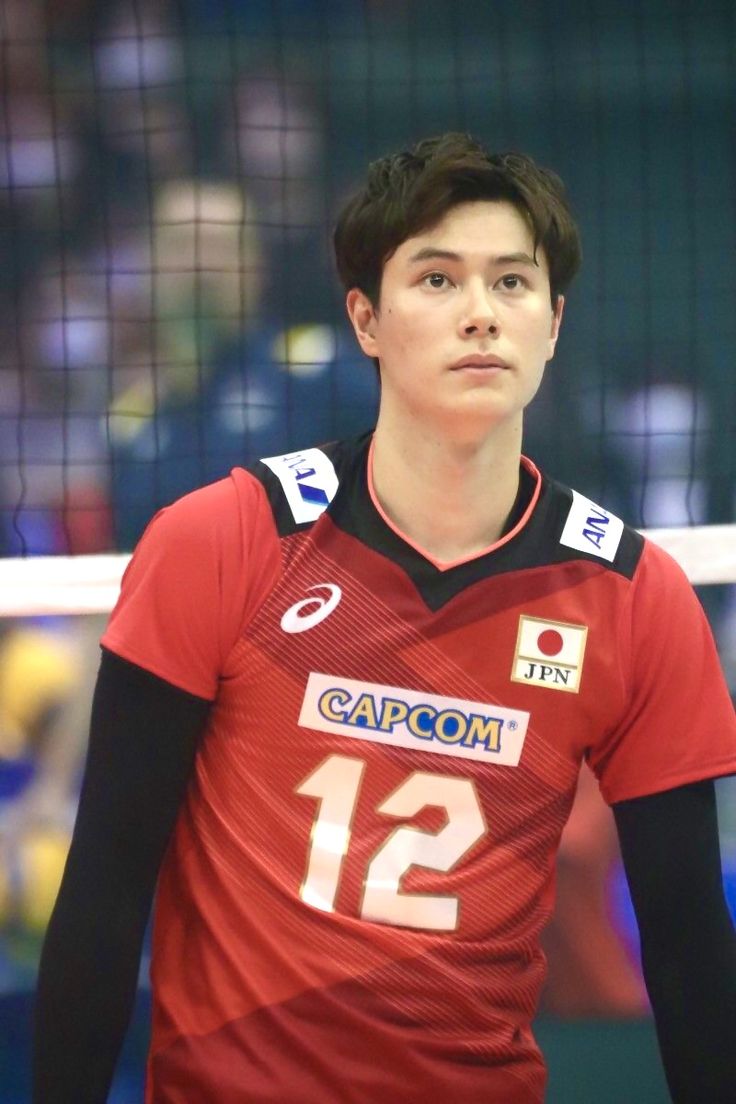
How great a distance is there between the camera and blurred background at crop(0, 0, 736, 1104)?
354 cm

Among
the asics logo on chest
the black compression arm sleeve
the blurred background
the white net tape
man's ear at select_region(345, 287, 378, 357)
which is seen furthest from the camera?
the blurred background

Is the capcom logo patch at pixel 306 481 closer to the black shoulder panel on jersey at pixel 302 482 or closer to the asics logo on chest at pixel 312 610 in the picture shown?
the black shoulder panel on jersey at pixel 302 482

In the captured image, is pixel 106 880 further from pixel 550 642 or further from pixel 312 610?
pixel 550 642

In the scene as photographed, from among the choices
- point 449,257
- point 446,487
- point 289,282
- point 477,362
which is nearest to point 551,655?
point 446,487

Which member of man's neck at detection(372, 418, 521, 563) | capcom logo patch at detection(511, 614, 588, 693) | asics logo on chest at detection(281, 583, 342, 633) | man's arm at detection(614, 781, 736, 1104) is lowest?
man's arm at detection(614, 781, 736, 1104)

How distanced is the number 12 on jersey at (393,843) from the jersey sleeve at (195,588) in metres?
0.22

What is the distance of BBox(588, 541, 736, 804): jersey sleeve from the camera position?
2.09m

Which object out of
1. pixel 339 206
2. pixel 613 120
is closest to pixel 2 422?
pixel 339 206

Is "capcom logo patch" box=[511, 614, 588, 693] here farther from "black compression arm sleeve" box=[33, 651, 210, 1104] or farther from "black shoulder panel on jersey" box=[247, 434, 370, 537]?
"black compression arm sleeve" box=[33, 651, 210, 1104]

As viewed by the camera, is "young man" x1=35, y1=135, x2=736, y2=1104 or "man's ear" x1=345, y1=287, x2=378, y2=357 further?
Answer: "man's ear" x1=345, y1=287, x2=378, y2=357

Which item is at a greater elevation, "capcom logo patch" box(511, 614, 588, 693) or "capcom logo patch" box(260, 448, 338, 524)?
"capcom logo patch" box(260, 448, 338, 524)

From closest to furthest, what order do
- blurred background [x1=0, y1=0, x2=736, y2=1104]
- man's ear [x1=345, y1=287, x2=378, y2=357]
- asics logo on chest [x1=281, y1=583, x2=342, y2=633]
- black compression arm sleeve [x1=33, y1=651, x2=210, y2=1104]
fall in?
black compression arm sleeve [x1=33, y1=651, x2=210, y2=1104] → asics logo on chest [x1=281, y1=583, x2=342, y2=633] → man's ear [x1=345, y1=287, x2=378, y2=357] → blurred background [x1=0, y1=0, x2=736, y2=1104]

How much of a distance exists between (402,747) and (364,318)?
654 millimetres

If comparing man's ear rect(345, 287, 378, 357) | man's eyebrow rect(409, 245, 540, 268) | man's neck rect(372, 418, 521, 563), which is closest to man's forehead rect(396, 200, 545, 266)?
man's eyebrow rect(409, 245, 540, 268)
